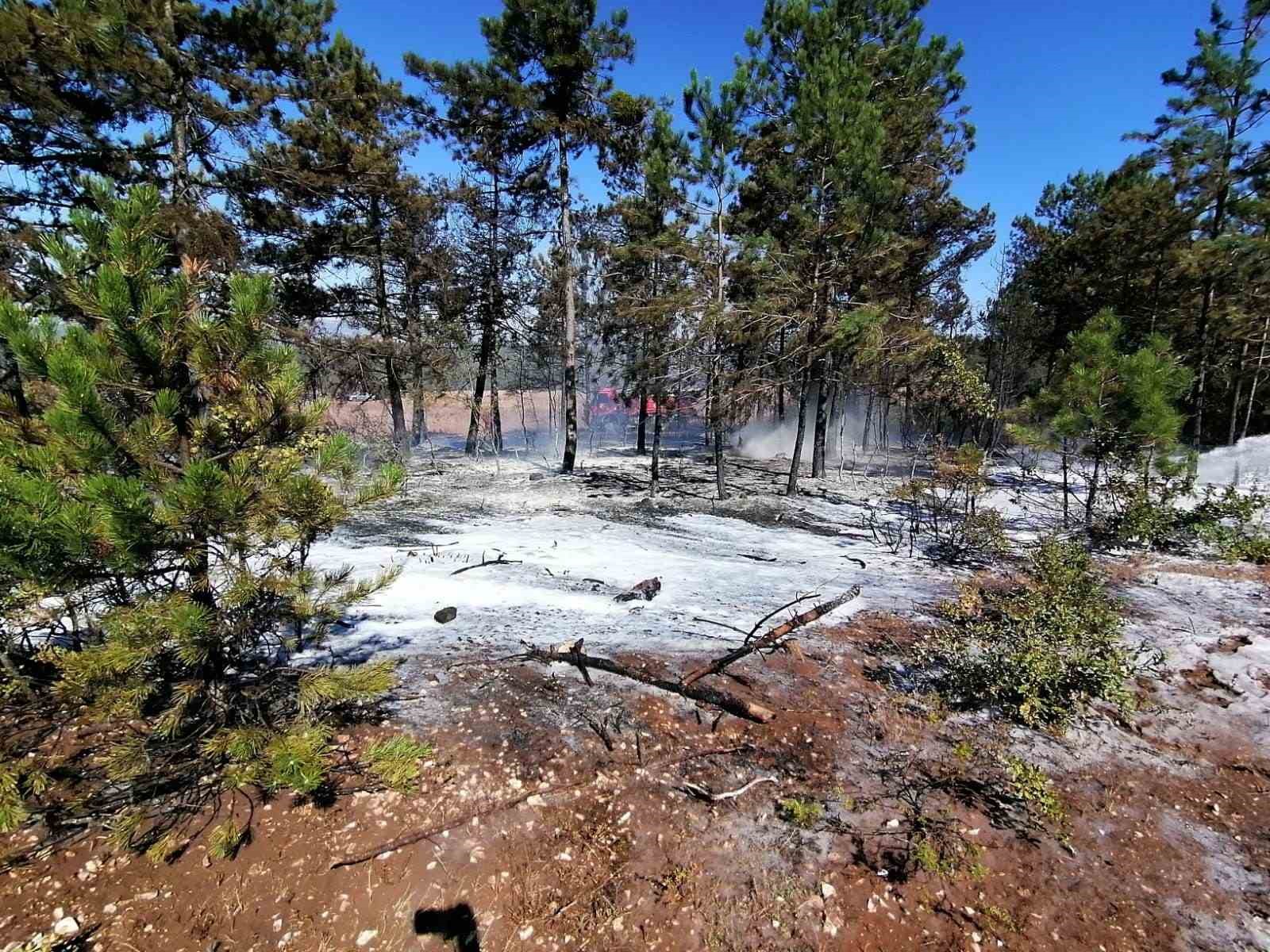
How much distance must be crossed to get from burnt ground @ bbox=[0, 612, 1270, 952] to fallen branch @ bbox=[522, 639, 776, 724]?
0.46 ft

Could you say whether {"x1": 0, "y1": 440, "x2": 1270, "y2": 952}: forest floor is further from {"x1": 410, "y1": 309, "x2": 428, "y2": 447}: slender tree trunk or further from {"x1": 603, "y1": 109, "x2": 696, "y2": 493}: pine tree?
{"x1": 410, "y1": 309, "x2": 428, "y2": 447}: slender tree trunk

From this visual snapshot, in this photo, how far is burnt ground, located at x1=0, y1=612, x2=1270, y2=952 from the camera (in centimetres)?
273

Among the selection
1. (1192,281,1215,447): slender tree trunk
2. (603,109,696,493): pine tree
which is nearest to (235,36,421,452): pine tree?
(603,109,696,493): pine tree

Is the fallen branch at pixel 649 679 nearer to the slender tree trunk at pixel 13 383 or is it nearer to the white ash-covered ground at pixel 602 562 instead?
the white ash-covered ground at pixel 602 562

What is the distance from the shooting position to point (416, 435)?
2384 centimetres

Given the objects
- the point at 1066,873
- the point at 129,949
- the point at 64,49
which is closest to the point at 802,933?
the point at 1066,873

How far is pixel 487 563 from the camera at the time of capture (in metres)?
7.98

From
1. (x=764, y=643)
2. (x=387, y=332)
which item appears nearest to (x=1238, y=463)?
(x=764, y=643)

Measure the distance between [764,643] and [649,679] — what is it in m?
1.31

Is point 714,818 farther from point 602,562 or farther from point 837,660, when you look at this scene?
point 602,562

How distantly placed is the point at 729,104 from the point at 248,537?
12.9 m

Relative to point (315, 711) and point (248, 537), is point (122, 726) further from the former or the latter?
point (248, 537)

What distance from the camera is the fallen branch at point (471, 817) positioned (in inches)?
120

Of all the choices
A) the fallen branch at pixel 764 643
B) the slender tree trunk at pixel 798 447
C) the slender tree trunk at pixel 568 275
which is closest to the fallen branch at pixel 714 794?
the fallen branch at pixel 764 643
